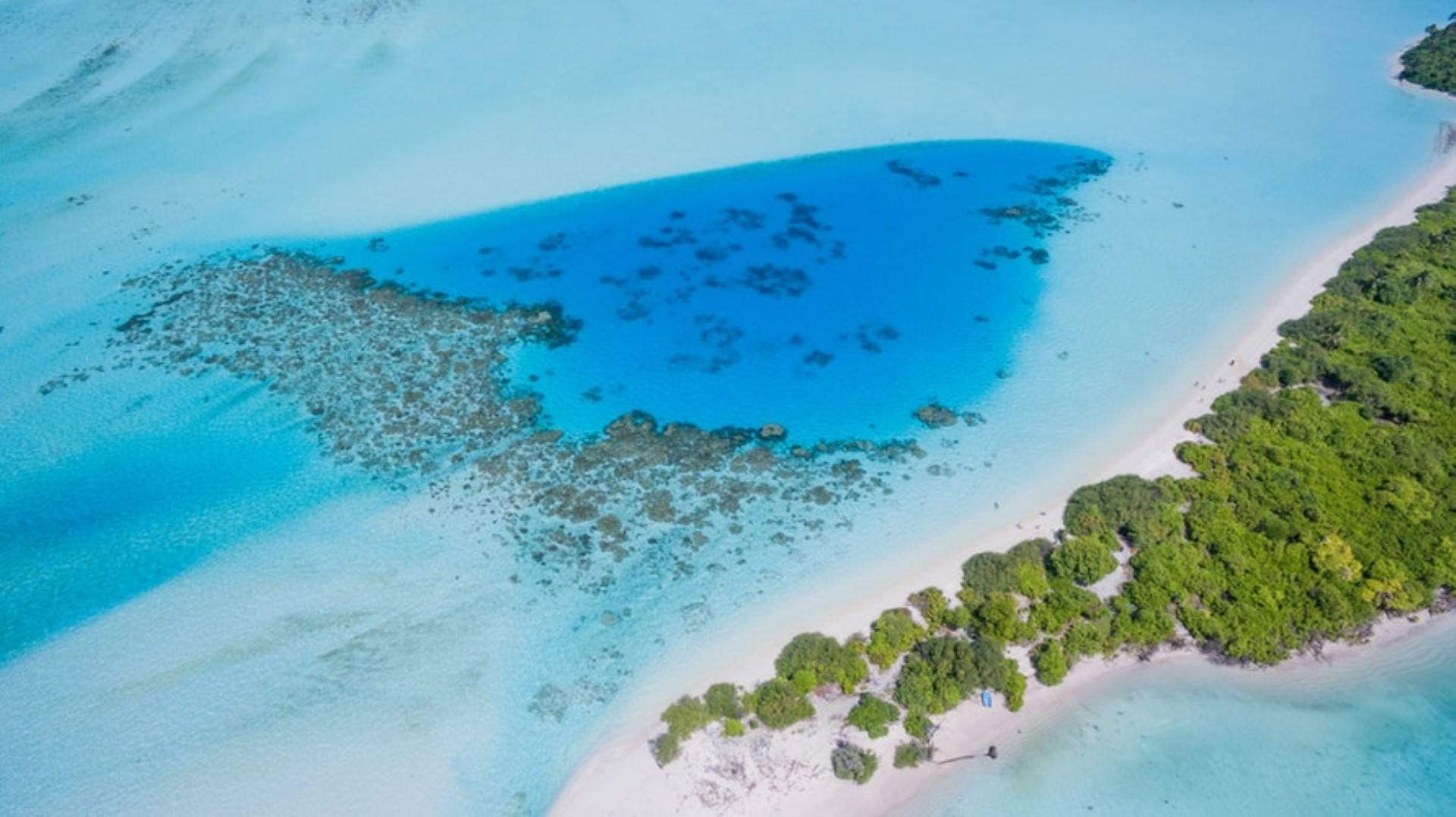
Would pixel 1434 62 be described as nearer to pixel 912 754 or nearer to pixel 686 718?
pixel 912 754

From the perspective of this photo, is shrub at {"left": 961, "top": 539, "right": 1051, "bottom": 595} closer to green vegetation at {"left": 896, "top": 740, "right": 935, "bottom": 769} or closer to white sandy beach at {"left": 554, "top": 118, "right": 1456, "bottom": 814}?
white sandy beach at {"left": 554, "top": 118, "right": 1456, "bottom": 814}

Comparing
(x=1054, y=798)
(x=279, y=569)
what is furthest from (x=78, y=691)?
(x=1054, y=798)

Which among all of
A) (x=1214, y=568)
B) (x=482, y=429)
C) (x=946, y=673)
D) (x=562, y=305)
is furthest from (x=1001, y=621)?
(x=562, y=305)

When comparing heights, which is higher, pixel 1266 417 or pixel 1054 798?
pixel 1266 417

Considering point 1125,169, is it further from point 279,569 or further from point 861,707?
point 279,569

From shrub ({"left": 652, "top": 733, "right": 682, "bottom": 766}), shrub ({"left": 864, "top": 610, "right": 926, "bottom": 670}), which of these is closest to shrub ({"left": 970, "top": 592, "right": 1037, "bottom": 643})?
shrub ({"left": 864, "top": 610, "right": 926, "bottom": 670})

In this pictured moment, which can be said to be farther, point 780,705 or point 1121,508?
point 1121,508
